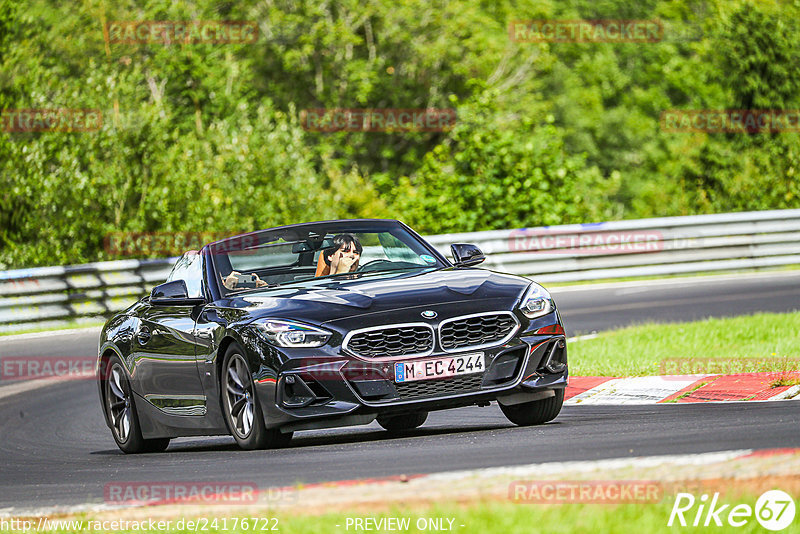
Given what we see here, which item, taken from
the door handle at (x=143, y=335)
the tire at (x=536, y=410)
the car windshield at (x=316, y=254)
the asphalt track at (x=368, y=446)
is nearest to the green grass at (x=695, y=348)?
the asphalt track at (x=368, y=446)

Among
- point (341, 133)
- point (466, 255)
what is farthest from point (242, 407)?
point (341, 133)

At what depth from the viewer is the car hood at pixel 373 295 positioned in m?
8.16

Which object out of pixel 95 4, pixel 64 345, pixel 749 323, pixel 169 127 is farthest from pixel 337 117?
pixel 749 323

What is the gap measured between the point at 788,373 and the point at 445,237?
13.3 meters

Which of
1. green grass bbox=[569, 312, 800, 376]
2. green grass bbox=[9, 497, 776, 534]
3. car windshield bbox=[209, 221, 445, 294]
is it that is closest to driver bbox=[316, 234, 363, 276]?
car windshield bbox=[209, 221, 445, 294]

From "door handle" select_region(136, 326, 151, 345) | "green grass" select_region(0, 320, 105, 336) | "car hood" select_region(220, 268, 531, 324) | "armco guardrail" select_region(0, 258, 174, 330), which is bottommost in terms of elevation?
"green grass" select_region(0, 320, 105, 336)

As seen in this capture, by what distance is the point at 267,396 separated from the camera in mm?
8062

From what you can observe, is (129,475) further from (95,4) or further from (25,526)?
(95,4)

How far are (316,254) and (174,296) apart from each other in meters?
1.02

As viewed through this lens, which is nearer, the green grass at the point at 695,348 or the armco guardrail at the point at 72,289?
the green grass at the point at 695,348

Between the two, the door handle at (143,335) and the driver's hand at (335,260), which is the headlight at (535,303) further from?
the door handle at (143,335)

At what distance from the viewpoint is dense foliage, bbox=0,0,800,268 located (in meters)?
24.2

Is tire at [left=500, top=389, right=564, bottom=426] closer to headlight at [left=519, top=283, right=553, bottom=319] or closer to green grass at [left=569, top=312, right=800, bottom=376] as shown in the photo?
headlight at [left=519, top=283, right=553, bottom=319]

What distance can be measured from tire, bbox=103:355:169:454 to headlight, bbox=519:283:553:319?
316 cm
